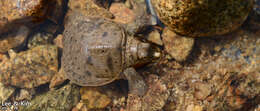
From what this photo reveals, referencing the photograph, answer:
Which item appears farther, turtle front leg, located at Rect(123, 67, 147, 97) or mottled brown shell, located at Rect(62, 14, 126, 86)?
turtle front leg, located at Rect(123, 67, 147, 97)

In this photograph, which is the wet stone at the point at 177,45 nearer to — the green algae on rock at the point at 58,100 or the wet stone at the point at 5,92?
the green algae on rock at the point at 58,100

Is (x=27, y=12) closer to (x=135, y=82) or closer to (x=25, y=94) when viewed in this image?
(x=25, y=94)

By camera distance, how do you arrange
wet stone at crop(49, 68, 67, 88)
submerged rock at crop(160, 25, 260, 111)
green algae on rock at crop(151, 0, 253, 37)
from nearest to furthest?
green algae on rock at crop(151, 0, 253, 37) → submerged rock at crop(160, 25, 260, 111) → wet stone at crop(49, 68, 67, 88)

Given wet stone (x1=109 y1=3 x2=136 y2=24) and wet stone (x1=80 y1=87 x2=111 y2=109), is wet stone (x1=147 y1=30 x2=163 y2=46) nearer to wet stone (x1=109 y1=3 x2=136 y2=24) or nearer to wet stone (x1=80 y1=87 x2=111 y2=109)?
wet stone (x1=109 y1=3 x2=136 y2=24)

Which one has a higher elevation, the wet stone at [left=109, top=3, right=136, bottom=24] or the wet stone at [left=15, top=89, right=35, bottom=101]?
the wet stone at [left=109, top=3, right=136, bottom=24]

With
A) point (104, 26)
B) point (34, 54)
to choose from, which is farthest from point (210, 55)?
point (34, 54)

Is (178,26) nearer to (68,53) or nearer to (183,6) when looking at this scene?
(183,6)

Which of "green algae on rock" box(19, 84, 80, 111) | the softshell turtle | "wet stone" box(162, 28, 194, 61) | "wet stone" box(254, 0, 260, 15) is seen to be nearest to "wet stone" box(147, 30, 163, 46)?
"wet stone" box(162, 28, 194, 61)
